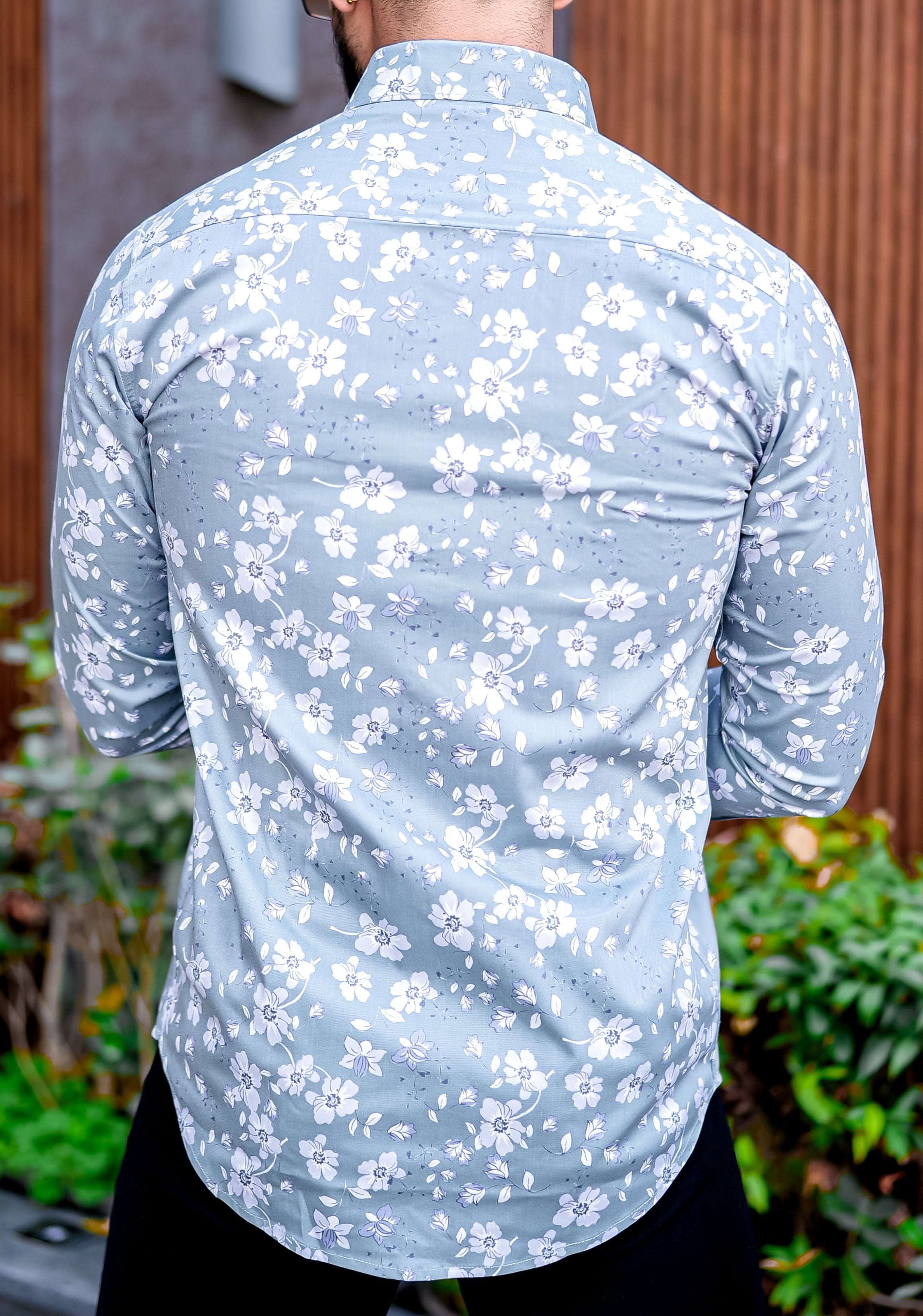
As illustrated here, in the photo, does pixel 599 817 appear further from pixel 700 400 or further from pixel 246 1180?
pixel 246 1180

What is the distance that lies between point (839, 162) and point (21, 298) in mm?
2251

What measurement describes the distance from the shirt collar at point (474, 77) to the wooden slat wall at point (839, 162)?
1966 mm

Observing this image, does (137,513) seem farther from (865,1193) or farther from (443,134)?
(865,1193)

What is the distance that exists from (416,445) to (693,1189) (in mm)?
745

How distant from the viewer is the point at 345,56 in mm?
1167

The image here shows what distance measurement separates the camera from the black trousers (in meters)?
1.12

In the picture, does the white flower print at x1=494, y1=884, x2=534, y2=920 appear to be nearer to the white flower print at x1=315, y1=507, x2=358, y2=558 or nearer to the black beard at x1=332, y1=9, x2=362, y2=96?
the white flower print at x1=315, y1=507, x2=358, y2=558

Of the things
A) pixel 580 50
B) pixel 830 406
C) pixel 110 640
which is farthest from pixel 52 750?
pixel 830 406

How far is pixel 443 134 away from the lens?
1.04 m

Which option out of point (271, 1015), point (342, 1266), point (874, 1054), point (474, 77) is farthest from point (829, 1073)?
point (474, 77)

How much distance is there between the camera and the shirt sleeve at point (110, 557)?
106 centimetres

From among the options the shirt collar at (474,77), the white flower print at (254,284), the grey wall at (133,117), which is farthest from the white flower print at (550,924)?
the grey wall at (133,117)

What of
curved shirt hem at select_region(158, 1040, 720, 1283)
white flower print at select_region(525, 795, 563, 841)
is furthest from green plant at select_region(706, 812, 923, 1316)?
white flower print at select_region(525, 795, 563, 841)

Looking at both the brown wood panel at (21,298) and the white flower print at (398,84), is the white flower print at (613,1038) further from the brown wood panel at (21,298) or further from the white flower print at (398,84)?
the brown wood panel at (21,298)
